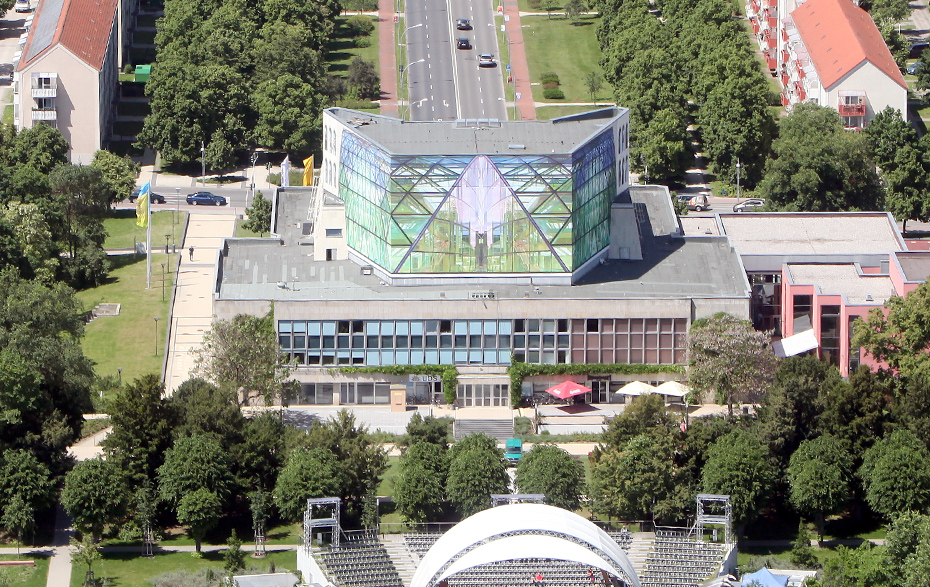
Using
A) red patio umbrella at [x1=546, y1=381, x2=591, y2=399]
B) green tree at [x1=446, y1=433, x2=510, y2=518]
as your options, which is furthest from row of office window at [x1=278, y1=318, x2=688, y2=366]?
green tree at [x1=446, y1=433, x2=510, y2=518]

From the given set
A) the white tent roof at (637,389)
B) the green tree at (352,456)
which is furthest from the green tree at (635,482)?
the white tent roof at (637,389)

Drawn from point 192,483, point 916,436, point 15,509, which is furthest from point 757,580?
point 15,509

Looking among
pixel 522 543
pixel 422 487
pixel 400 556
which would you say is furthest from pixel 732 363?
pixel 522 543

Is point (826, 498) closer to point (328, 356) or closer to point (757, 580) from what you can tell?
point (757, 580)

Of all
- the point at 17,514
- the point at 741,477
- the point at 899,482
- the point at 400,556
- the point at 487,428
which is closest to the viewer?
the point at 17,514

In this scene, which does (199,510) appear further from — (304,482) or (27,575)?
(27,575)
